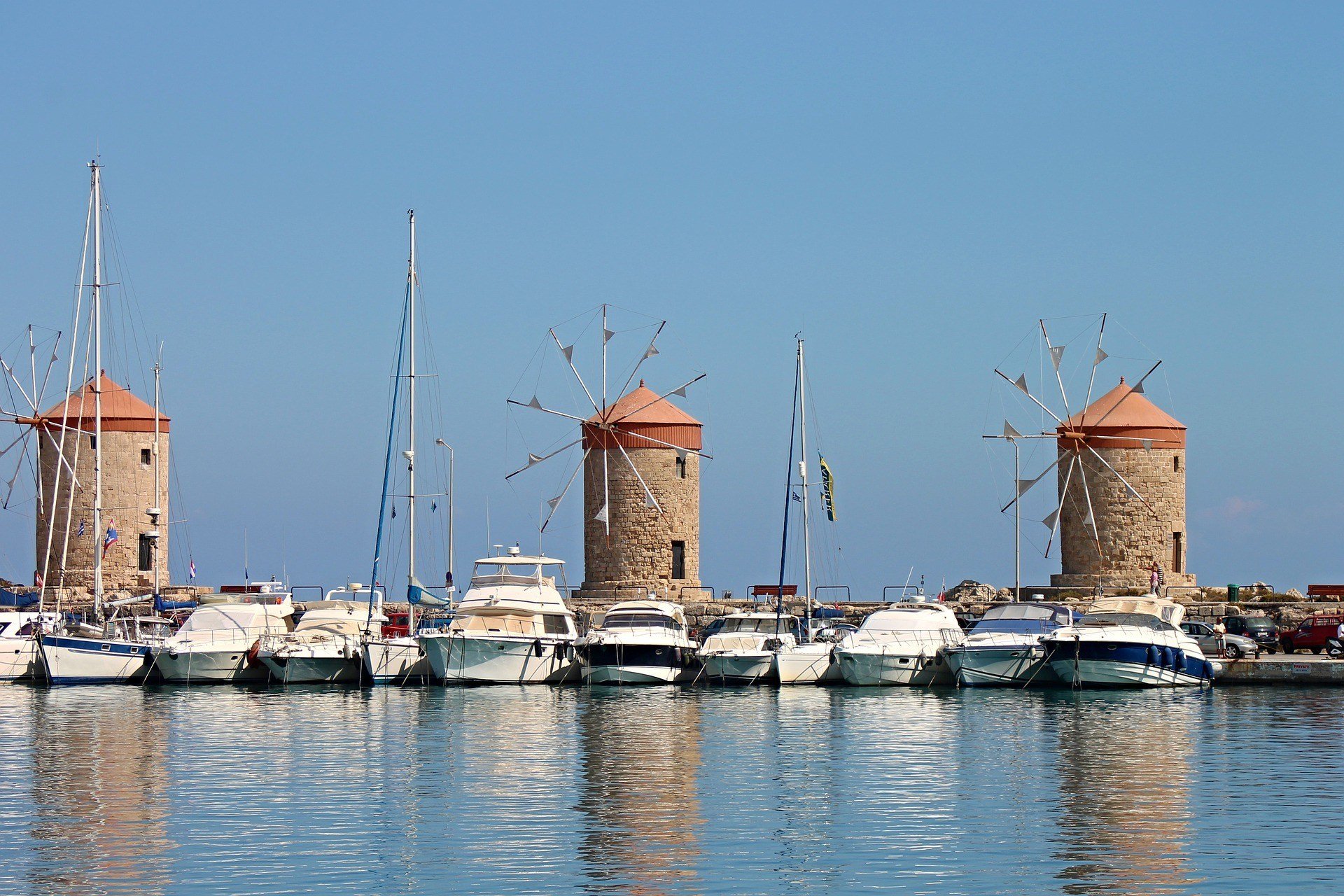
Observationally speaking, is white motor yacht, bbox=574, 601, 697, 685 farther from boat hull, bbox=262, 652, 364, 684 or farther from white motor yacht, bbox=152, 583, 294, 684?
white motor yacht, bbox=152, 583, 294, 684

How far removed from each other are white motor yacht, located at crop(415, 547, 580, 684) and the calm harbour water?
8.41ft

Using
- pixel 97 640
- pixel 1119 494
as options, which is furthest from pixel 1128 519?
pixel 97 640

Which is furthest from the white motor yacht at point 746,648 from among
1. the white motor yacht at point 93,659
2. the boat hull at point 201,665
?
the white motor yacht at point 93,659

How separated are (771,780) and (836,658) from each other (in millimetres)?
13104

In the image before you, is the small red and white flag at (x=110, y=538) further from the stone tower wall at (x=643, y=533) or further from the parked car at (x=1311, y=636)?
the parked car at (x=1311, y=636)

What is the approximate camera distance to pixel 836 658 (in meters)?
33.1

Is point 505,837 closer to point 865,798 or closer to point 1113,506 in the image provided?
point 865,798

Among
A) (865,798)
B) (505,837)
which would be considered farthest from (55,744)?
(865,798)

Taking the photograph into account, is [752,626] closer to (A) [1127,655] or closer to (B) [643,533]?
(A) [1127,655]

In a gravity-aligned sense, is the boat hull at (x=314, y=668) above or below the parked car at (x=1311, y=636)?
below

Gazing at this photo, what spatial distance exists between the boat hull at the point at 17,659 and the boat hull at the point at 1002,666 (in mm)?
18161

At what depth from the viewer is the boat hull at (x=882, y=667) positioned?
3238 cm

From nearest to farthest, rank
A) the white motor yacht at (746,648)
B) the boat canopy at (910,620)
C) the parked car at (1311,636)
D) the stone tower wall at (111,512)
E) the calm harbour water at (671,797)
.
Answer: the calm harbour water at (671,797), the white motor yacht at (746,648), the boat canopy at (910,620), the parked car at (1311,636), the stone tower wall at (111,512)

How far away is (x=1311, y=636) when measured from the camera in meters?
36.4
